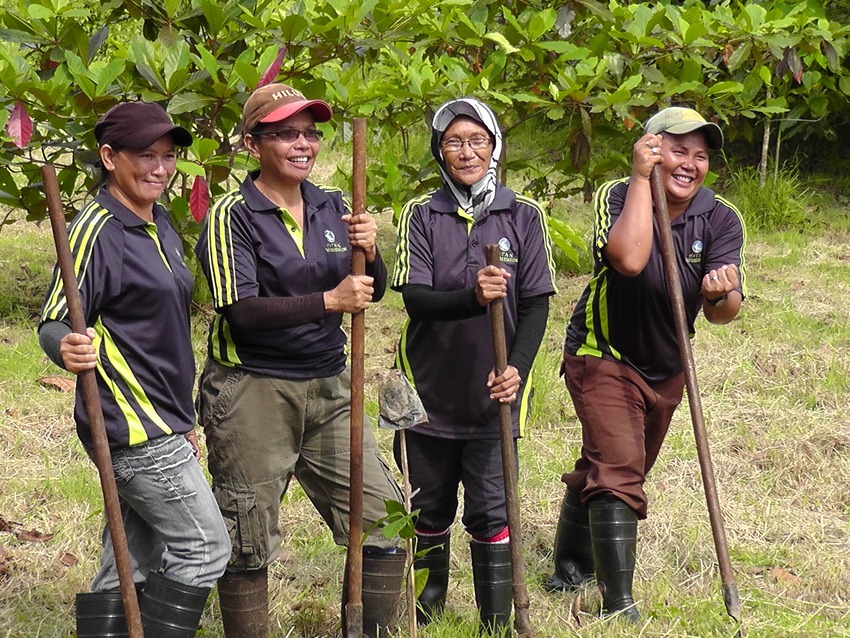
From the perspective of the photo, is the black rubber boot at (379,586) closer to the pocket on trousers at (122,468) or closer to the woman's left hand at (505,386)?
the woman's left hand at (505,386)

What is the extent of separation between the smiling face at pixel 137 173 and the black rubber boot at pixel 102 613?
3.68ft

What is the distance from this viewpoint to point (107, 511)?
318 centimetres

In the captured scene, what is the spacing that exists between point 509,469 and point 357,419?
0.52m

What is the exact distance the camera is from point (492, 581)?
399cm

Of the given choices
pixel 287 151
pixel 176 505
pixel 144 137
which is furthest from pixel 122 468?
pixel 287 151

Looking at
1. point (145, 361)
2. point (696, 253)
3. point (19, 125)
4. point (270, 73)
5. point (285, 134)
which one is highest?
point (270, 73)

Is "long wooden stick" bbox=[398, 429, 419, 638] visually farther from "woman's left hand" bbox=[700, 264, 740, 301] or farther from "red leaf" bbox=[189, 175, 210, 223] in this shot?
"red leaf" bbox=[189, 175, 210, 223]

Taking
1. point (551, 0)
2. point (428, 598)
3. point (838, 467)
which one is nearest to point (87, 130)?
point (551, 0)

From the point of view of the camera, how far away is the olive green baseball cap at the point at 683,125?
3.95m

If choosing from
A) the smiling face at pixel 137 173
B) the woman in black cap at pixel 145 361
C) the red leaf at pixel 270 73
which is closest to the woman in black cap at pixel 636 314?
the woman in black cap at pixel 145 361

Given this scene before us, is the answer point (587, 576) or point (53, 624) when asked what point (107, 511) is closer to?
point (53, 624)

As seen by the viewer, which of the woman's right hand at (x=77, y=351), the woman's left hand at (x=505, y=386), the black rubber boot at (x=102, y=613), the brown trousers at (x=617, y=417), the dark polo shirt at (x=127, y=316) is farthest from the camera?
the brown trousers at (x=617, y=417)

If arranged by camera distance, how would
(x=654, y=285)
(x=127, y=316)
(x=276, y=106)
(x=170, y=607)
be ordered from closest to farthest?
(x=127, y=316) → (x=170, y=607) → (x=276, y=106) → (x=654, y=285)

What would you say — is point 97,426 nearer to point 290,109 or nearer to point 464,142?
point 290,109
